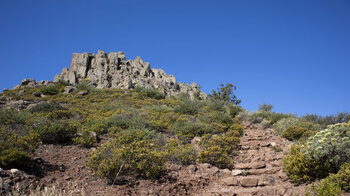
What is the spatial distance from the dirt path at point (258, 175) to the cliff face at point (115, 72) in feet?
98.5

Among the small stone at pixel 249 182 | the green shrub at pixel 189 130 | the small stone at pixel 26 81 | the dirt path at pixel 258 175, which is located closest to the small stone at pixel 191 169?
the dirt path at pixel 258 175

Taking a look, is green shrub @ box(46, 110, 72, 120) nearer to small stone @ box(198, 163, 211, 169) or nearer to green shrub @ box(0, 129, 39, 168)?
green shrub @ box(0, 129, 39, 168)

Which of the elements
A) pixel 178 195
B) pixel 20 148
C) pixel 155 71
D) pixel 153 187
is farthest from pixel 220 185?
pixel 155 71

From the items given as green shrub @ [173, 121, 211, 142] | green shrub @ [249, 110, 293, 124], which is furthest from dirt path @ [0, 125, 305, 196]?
green shrub @ [249, 110, 293, 124]

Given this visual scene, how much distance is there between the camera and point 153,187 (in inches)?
214

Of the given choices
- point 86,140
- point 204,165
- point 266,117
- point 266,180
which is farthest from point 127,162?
point 266,117

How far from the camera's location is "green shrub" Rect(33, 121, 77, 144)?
717cm

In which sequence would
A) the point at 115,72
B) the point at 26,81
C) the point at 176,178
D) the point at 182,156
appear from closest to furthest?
the point at 176,178 → the point at 182,156 → the point at 26,81 → the point at 115,72

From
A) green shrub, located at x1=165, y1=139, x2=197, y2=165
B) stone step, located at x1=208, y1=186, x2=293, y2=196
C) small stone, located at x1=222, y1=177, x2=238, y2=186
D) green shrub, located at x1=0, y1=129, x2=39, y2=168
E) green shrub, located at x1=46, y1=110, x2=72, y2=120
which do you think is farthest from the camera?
green shrub, located at x1=46, y1=110, x2=72, y2=120

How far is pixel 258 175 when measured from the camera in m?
6.55

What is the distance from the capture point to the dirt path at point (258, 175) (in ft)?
17.9

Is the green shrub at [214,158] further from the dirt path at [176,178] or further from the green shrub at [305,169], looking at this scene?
the green shrub at [305,169]

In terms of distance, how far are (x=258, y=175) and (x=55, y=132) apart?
6.72 m

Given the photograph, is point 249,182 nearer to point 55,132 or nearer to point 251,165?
point 251,165
